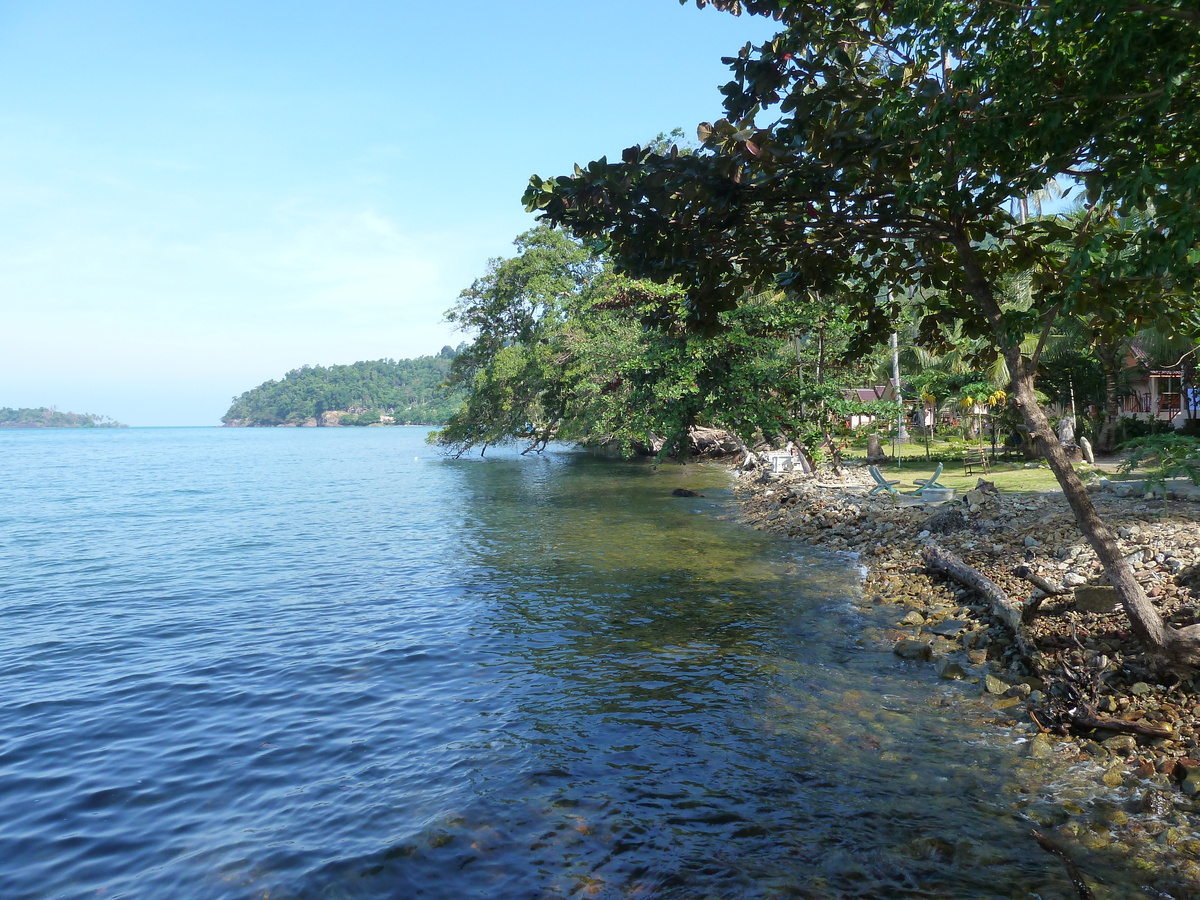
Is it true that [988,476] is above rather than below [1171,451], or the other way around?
below

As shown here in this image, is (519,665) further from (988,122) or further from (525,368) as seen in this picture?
(525,368)

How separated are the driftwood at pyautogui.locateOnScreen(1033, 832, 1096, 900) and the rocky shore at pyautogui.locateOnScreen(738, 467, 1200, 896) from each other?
22cm

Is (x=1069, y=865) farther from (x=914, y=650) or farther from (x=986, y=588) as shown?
(x=986, y=588)

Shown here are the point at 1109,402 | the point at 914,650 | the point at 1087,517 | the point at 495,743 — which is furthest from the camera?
the point at 1109,402

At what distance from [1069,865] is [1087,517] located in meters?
3.37

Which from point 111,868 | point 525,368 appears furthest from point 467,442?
Result: point 111,868

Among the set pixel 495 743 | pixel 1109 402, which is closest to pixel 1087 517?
pixel 495 743

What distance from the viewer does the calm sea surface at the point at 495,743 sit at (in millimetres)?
5535

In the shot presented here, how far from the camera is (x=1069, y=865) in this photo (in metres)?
5.25

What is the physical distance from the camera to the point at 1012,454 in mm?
28531

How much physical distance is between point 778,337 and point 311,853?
2245 cm

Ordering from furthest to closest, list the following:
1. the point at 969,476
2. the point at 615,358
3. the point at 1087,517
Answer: the point at 615,358
the point at 969,476
the point at 1087,517

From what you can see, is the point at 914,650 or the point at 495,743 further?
the point at 914,650

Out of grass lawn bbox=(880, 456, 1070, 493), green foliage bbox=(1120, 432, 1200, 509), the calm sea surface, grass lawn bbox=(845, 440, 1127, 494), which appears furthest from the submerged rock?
grass lawn bbox=(880, 456, 1070, 493)
